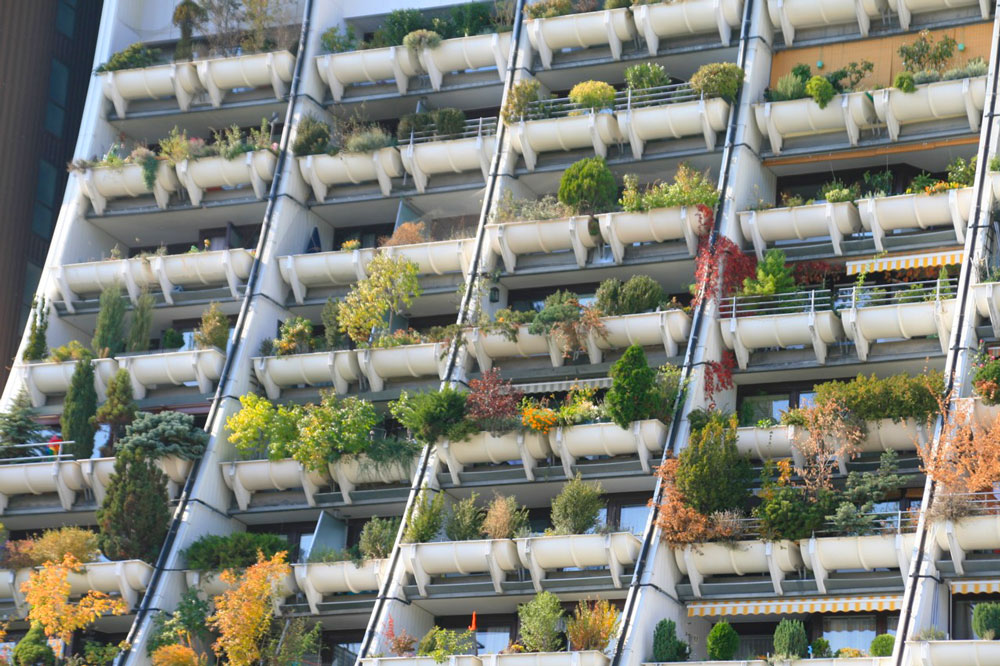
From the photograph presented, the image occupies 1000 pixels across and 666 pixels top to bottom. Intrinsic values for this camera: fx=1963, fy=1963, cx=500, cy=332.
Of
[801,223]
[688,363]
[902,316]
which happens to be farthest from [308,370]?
[902,316]

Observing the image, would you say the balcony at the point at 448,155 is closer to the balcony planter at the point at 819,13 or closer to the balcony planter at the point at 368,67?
the balcony planter at the point at 368,67

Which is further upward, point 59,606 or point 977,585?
point 977,585

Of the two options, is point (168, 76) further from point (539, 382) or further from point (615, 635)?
point (615, 635)

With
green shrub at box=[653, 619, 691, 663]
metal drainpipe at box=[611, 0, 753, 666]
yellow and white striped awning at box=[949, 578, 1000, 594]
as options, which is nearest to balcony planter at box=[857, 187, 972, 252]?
metal drainpipe at box=[611, 0, 753, 666]

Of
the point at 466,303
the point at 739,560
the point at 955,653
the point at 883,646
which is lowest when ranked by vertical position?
the point at 955,653

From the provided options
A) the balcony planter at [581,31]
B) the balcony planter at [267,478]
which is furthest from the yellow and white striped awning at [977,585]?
the balcony planter at [581,31]

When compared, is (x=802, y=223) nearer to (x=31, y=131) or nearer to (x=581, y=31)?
(x=581, y=31)

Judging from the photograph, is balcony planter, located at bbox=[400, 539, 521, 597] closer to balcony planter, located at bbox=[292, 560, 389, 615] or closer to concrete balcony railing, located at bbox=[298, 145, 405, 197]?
balcony planter, located at bbox=[292, 560, 389, 615]

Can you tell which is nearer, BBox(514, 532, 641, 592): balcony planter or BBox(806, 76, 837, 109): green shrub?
BBox(514, 532, 641, 592): balcony planter
